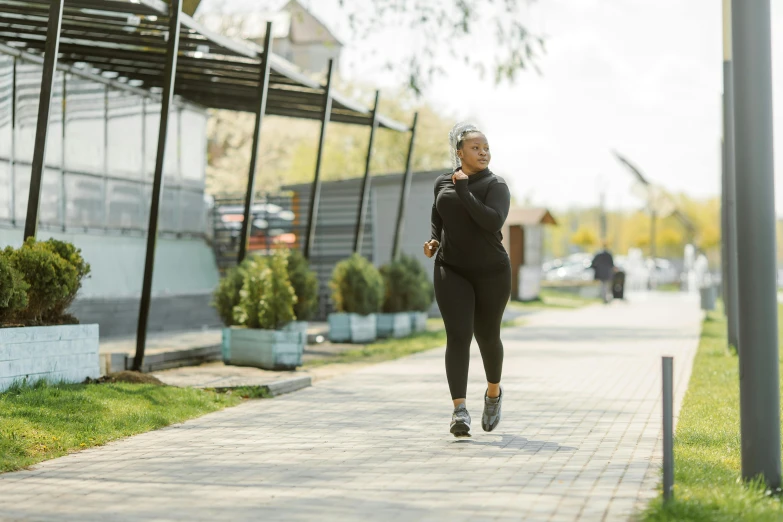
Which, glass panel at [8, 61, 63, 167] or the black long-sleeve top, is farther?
glass panel at [8, 61, 63, 167]

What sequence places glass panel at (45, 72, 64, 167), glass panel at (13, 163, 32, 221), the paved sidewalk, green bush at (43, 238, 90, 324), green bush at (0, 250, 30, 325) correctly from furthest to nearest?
glass panel at (45, 72, 64, 167) < glass panel at (13, 163, 32, 221) < green bush at (43, 238, 90, 324) < green bush at (0, 250, 30, 325) < the paved sidewalk

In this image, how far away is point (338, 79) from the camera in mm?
50969

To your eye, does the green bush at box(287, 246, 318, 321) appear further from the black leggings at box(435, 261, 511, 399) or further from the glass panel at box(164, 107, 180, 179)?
the black leggings at box(435, 261, 511, 399)

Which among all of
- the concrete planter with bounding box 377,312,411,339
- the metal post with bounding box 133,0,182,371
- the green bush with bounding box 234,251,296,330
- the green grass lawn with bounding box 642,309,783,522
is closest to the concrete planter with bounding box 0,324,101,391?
the metal post with bounding box 133,0,182,371

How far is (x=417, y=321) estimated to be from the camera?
21.0 metres

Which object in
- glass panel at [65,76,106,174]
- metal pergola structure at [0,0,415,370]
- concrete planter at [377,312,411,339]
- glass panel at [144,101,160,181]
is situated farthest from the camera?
concrete planter at [377,312,411,339]

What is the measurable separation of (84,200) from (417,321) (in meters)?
6.38

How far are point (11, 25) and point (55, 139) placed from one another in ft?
10.9

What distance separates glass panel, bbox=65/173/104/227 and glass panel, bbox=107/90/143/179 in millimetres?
573

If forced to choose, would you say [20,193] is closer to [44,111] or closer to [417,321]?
[44,111]

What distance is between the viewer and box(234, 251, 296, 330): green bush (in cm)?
1341

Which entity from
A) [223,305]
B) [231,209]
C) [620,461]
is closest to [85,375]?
[223,305]

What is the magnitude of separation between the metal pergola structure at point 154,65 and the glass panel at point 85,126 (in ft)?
0.81

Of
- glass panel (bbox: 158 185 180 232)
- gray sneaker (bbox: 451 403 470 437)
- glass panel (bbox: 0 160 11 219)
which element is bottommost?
gray sneaker (bbox: 451 403 470 437)
